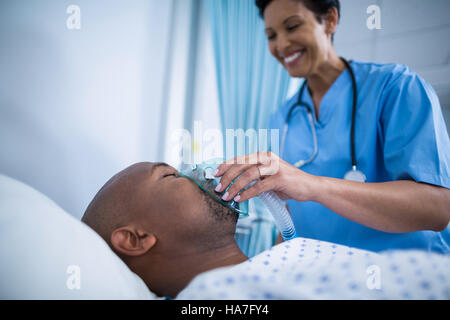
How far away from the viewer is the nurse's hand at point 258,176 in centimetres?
66

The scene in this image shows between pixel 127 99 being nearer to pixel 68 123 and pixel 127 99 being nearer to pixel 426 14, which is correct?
pixel 68 123

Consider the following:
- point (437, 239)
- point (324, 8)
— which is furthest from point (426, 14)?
point (437, 239)

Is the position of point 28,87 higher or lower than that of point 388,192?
higher

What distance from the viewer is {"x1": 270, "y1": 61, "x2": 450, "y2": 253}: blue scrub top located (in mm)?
792

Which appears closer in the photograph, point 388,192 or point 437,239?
point 388,192

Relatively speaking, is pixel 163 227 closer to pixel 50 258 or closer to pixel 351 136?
pixel 50 258

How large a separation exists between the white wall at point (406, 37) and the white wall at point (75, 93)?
1.09m

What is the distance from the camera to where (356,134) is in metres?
0.99

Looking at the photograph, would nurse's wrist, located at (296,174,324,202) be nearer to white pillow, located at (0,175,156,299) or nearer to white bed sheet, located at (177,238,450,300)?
white bed sheet, located at (177,238,450,300)

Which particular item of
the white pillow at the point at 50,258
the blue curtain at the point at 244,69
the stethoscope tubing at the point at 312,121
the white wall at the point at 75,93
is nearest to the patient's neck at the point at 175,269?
the white pillow at the point at 50,258

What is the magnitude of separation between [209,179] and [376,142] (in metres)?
0.66

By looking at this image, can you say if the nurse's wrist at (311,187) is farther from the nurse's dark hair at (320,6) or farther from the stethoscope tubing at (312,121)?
the nurse's dark hair at (320,6)
